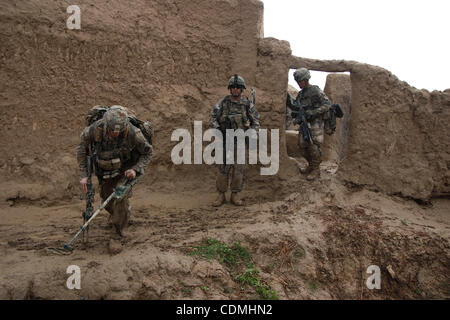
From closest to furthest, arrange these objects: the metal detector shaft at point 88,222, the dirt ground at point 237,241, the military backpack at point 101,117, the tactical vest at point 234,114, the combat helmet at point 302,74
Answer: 1. the dirt ground at point 237,241
2. the metal detector shaft at point 88,222
3. the military backpack at point 101,117
4. the tactical vest at point 234,114
5. the combat helmet at point 302,74

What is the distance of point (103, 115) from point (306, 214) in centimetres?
299

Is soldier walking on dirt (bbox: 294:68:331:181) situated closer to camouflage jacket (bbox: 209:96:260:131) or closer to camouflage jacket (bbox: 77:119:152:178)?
camouflage jacket (bbox: 209:96:260:131)

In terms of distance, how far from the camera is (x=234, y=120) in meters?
5.88

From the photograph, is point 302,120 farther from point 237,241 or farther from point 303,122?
point 237,241

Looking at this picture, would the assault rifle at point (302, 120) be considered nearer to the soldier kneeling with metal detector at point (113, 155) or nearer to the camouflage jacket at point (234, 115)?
the camouflage jacket at point (234, 115)

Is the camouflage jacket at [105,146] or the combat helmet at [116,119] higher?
the combat helmet at [116,119]

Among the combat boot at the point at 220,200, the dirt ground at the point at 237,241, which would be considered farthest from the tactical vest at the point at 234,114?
the dirt ground at the point at 237,241

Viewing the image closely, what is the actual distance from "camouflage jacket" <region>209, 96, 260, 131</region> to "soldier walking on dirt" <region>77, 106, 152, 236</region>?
5.64 ft

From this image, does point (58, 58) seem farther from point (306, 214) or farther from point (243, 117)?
point (306, 214)

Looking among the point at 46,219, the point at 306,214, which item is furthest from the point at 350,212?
the point at 46,219

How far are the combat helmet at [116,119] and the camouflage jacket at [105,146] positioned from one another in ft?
0.38

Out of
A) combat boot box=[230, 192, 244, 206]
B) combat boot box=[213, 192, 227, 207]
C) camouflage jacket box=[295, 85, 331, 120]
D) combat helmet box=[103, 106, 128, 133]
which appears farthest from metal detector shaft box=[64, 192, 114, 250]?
camouflage jacket box=[295, 85, 331, 120]

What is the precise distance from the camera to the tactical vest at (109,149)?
420 cm

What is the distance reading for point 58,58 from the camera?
5.89m
